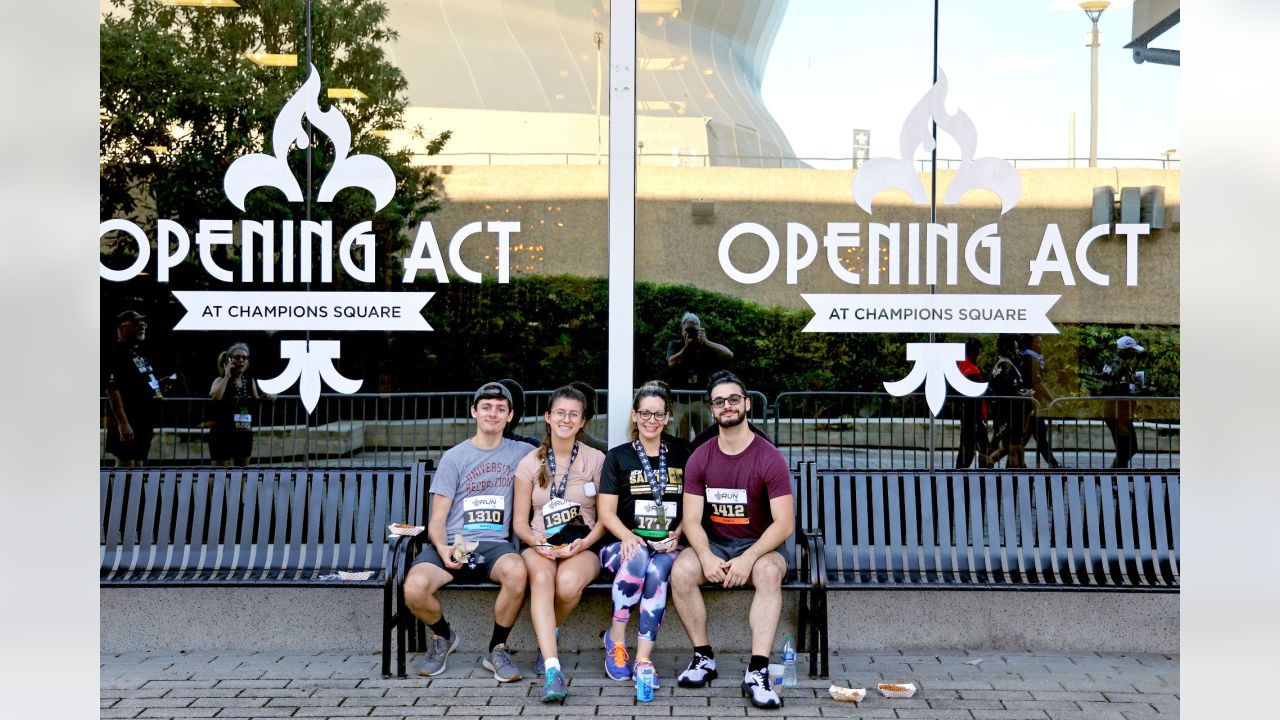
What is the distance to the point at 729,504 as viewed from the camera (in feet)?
17.0

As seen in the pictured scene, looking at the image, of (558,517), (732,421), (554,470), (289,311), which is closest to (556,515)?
(558,517)

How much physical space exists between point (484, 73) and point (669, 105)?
42.8 inches

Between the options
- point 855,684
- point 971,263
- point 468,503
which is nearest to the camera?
point 855,684

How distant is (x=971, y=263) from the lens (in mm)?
6297

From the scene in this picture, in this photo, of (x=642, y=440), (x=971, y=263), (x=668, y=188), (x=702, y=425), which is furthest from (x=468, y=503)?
(x=971, y=263)

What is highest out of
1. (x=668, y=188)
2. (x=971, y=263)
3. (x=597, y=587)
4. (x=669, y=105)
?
(x=669, y=105)

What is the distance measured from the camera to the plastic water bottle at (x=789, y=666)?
4898 mm

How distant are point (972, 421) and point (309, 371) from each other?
12.0 feet

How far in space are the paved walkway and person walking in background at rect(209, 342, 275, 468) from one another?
1.24 metres

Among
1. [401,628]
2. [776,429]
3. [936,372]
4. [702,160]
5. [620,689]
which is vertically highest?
[702,160]

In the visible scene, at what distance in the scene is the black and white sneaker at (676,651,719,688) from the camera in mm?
4965

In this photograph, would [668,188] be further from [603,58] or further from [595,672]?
[595,672]

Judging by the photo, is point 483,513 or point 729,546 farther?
point 483,513

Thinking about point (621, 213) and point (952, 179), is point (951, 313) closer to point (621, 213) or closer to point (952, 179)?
point (952, 179)
